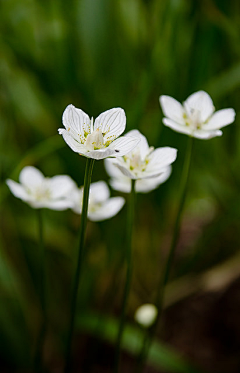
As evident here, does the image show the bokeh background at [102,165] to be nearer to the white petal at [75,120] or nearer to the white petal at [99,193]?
the white petal at [99,193]

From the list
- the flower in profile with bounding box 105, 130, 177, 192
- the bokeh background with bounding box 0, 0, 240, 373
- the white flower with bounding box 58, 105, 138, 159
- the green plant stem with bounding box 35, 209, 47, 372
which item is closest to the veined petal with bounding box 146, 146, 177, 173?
the flower in profile with bounding box 105, 130, 177, 192

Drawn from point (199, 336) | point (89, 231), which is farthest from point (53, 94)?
point (199, 336)

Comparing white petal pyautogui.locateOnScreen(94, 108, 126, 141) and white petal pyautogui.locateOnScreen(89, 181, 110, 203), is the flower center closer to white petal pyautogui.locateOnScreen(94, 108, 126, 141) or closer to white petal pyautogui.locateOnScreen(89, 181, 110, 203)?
white petal pyautogui.locateOnScreen(94, 108, 126, 141)

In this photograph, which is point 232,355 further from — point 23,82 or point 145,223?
point 23,82

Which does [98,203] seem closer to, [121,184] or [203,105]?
[121,184]

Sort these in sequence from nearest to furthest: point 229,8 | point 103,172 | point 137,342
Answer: point 137,342
point 229,8
point 103,172
